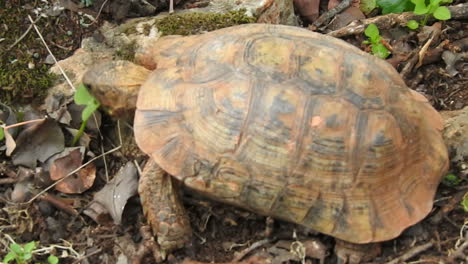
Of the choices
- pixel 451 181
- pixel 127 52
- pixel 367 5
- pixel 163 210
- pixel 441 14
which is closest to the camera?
pixel 163 210

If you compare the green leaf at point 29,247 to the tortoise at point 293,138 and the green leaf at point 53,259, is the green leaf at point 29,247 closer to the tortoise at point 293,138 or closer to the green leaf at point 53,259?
the green leaf at point 53,259

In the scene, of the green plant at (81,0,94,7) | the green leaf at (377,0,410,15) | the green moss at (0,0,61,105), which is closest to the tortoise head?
the green moss at (0,0,61,105)

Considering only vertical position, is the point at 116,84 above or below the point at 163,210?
above

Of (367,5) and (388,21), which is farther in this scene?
(367,5)

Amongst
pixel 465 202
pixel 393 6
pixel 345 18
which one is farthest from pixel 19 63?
pixel 465 202

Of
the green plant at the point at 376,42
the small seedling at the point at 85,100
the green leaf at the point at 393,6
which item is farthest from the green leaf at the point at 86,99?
the green leaf at the point at 393,6

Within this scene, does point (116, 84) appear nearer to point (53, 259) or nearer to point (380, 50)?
point (53, 259)

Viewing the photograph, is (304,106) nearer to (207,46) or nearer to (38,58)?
(207,46)
